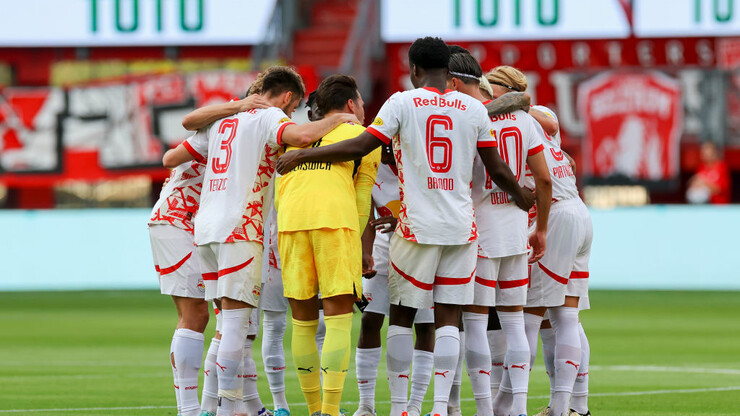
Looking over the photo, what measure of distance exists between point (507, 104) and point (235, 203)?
5.76 feet

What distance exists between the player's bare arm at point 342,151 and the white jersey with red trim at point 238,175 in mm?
218

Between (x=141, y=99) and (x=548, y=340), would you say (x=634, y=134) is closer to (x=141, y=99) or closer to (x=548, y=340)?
(x=141, y=99)

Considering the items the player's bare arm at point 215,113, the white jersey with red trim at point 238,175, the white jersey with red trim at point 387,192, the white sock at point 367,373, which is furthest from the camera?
the white jersey with red trim at point 387,192

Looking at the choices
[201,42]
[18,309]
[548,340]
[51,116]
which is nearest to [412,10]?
[201,42]

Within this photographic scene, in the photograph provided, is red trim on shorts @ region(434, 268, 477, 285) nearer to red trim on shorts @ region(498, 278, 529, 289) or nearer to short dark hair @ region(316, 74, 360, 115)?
red trim on shorts @ region(498, 278, 529, 289)

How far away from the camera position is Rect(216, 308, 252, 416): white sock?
301 inches

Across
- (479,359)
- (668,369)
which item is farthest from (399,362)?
(668,369)

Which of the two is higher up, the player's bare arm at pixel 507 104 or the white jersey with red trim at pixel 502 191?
the player's bare arm at pixel 507 104

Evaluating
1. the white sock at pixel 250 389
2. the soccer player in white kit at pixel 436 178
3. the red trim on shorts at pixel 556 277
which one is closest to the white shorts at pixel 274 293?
the white sock at pixel 250 389

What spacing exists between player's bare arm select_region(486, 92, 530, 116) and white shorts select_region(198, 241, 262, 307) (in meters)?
1.64

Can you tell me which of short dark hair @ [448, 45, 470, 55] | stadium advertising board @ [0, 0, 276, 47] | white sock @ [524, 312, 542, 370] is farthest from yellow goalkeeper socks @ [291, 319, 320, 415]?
stadium advertising board @ [0, 0, 276, 47]

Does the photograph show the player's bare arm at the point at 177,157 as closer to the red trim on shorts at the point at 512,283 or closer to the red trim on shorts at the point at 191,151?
the red trim on shorts at the point at 191,151

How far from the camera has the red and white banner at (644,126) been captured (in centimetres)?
2775

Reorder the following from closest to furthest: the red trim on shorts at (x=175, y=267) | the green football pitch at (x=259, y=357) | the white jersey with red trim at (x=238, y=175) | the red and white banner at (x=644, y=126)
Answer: the white jersey with red trim at (x=238, y=175) → the red trim on shorts at (x=175, y=267) → the green football pitch at (x=259, y=357) → the red and white banner at (x=644, y=126)
